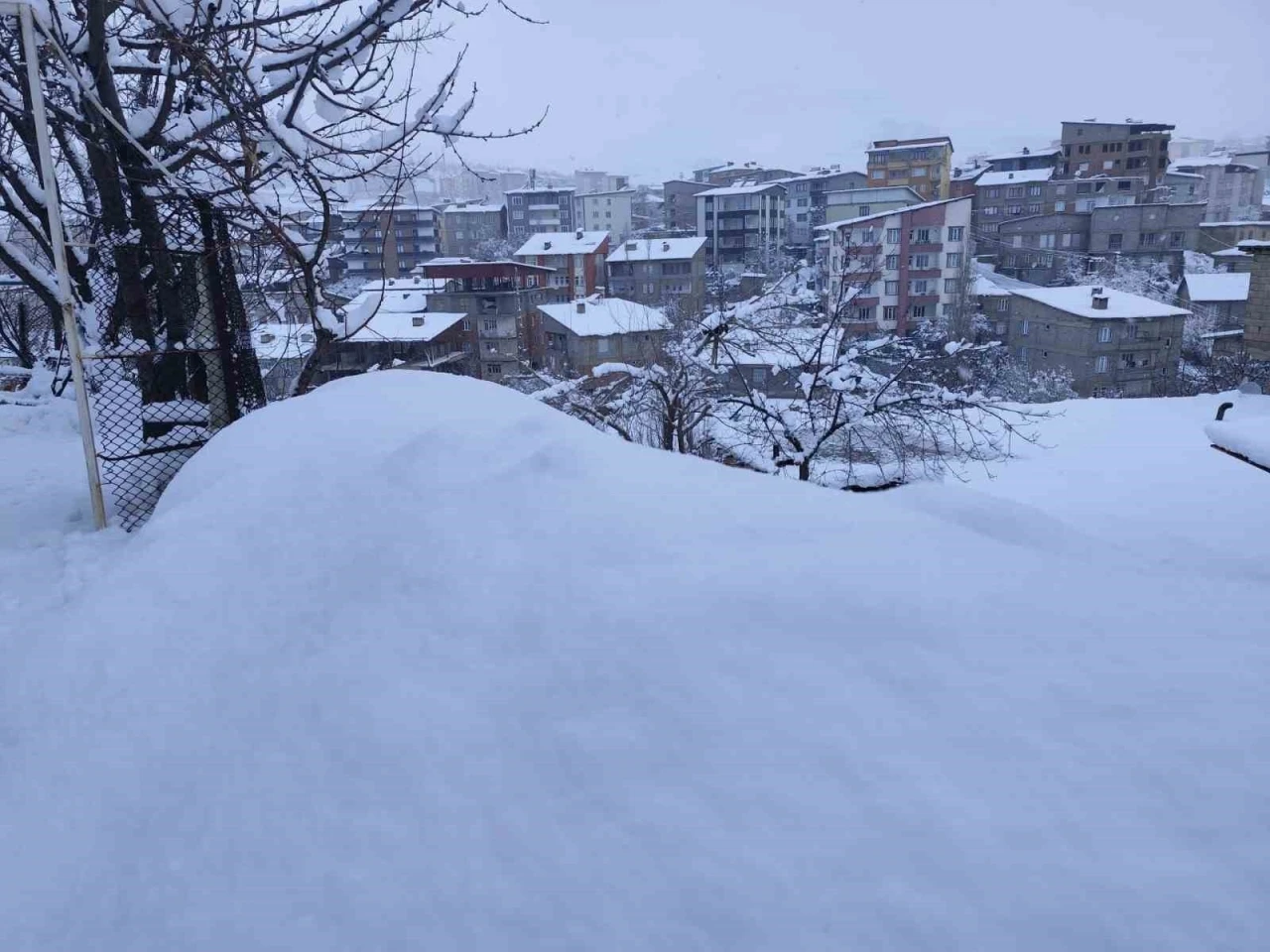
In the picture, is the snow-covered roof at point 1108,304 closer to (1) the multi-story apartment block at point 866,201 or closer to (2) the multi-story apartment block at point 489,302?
(1) the multi-story apartment block at point 866,201

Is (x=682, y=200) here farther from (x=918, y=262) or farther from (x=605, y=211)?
(x=918, y=262)

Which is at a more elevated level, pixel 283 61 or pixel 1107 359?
pixel 283 61

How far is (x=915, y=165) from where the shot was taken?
5031 cm

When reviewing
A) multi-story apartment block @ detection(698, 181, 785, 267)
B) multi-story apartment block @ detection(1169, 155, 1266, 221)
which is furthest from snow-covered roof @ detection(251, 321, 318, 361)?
multi-story apartment block @ detection(1169, 155, 1266, 221)

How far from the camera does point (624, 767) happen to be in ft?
6.06

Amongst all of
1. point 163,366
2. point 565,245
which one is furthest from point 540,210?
point 163,366

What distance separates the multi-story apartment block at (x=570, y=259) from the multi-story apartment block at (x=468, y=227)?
18068mm

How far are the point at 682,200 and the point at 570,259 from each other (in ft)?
79.1

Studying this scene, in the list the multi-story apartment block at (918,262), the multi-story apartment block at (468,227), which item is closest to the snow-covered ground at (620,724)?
the multi-story apartment block at (918,262)

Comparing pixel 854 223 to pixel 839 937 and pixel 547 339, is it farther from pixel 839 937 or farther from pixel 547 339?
pixel 839 937

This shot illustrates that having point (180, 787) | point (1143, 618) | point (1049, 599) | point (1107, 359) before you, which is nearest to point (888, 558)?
point (1049, 599)

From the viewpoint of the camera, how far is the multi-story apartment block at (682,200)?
62.6 metres

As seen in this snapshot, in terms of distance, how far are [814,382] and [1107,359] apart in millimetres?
23962

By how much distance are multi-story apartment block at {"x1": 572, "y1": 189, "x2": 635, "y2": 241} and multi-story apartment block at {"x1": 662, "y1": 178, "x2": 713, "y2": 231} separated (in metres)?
4.69
